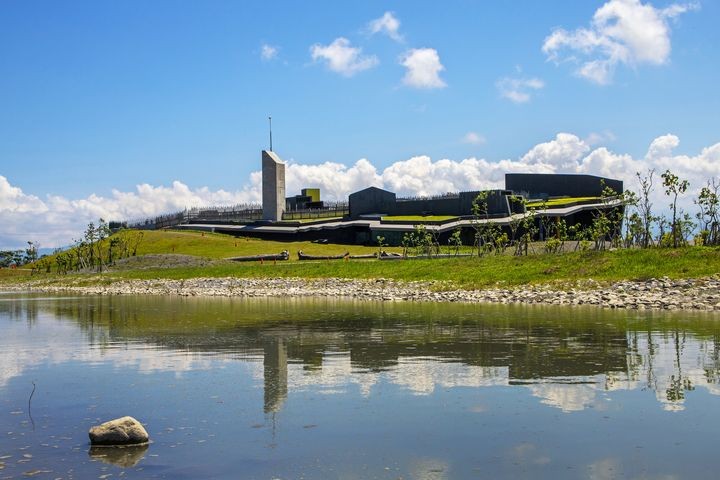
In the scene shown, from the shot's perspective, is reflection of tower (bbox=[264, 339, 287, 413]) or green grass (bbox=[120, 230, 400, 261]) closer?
reflection of tower (bbox=[264, 339, 287, 413])

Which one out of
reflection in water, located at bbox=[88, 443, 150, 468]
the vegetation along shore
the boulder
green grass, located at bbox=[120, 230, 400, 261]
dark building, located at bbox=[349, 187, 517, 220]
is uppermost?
dark building, located at bbox=[349, 187, 517, 220]

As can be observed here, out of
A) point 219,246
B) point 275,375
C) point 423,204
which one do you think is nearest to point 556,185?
point 423,204

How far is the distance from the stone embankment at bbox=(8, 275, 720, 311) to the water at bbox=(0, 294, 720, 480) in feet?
33.1

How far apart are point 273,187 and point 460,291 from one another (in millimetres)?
84018

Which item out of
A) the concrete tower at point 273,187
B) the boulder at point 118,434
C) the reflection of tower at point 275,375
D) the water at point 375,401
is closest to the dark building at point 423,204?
the concrete tower at point 273,187

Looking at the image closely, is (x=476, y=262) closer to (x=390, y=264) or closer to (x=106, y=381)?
(x=390, y=264)

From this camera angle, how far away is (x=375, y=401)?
15.5 metres

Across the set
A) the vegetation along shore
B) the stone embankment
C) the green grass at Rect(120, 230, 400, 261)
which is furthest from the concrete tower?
the stone embankment

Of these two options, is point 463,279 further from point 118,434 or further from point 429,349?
point 118,434

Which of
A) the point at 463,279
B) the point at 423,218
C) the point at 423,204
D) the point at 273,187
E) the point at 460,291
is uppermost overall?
the point at 273,187

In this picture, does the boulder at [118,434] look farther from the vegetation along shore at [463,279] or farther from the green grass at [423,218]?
the green grass at [423,218]

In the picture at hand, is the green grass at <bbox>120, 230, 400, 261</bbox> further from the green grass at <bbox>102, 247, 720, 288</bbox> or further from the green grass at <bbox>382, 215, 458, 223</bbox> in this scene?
the green grass at <bbox>102, 247, 720, 288</bbox>

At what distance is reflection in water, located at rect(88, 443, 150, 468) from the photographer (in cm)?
1141

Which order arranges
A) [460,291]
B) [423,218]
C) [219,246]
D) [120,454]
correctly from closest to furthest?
[120,454] → [460,291] → [219,246] → [423,218]
